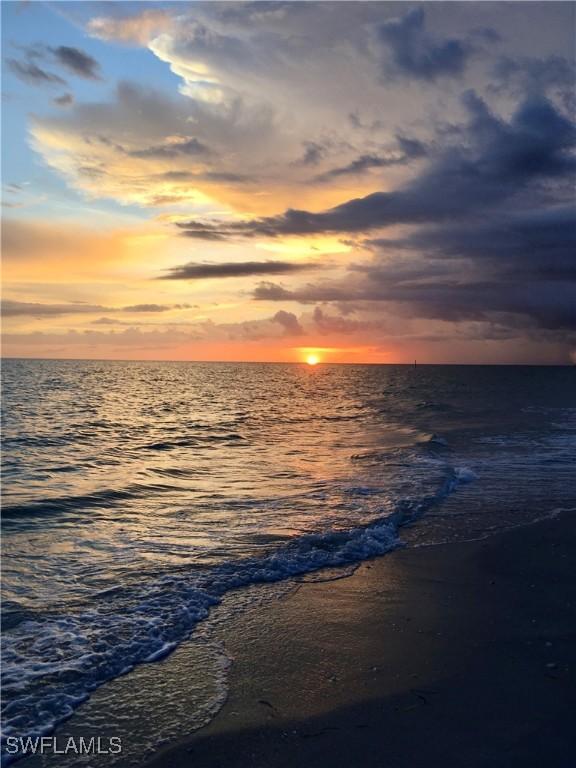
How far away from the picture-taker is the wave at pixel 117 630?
6152 mm

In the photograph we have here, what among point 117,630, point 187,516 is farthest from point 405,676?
point 187,516

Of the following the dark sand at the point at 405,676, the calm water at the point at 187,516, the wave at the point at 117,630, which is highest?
the dark sand at the point at 405,676

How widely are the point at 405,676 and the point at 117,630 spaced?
13.0 feet

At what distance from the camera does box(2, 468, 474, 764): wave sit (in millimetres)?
6152

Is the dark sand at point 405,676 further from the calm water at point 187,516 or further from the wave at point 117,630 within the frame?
the calm water at point 187,516

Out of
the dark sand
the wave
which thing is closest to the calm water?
the wave

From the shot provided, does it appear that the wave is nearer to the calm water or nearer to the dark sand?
the calm water

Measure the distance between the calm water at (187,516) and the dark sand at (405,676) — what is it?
149cm

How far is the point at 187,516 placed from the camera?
14.2 m

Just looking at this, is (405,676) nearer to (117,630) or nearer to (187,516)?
(117,630)

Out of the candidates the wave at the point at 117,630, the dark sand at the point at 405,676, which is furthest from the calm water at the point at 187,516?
the dark sand at the point at 405,676

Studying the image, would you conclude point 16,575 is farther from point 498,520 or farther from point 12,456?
point 12,456

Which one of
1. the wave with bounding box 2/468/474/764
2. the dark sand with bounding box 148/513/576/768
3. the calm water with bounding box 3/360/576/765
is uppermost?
the dark sand with bounding box 148/513/576/768

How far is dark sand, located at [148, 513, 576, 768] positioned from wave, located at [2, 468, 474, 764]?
0.90 meters
